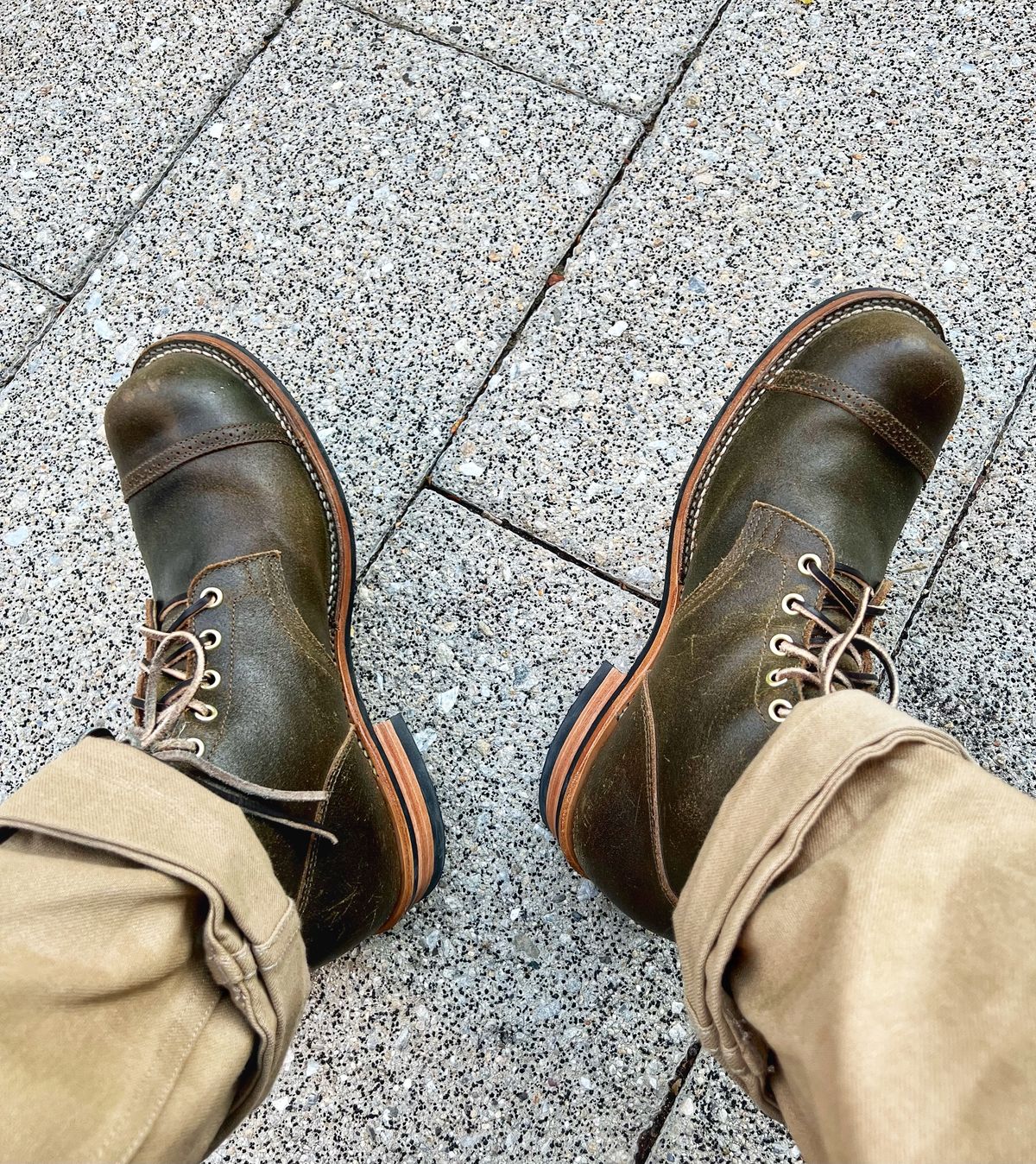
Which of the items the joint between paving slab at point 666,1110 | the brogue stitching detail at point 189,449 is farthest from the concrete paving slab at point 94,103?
the joint between paving slab at point 666,1110

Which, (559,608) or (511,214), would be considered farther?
(511,214)

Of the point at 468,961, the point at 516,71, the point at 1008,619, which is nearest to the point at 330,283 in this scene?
the point at 516,71

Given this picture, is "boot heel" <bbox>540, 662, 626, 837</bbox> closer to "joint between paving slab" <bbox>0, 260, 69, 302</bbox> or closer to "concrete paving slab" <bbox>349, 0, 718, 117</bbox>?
"concrete paving slab" <bbox>349, 0, 718, 117</bbox>

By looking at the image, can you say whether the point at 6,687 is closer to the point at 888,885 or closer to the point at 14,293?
the point at 14,293

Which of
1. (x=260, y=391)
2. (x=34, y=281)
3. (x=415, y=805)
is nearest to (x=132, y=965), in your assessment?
(x=415, y=805)

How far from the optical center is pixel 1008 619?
1.50 m

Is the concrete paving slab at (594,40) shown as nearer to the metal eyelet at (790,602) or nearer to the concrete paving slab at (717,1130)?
the metal eyelet at (790,602)

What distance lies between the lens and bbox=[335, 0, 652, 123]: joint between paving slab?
176 cm

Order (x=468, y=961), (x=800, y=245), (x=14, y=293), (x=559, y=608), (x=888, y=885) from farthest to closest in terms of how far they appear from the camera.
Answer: (x=14, y=293) → (x=800, y=245) → (x=559, y=608) → (x=468, y=961) → (x=888, y=885)

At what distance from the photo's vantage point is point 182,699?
1.25 meters

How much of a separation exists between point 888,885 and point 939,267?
50.8 inches

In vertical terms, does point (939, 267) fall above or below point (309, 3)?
above

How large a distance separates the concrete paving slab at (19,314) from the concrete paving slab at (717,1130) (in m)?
1.74

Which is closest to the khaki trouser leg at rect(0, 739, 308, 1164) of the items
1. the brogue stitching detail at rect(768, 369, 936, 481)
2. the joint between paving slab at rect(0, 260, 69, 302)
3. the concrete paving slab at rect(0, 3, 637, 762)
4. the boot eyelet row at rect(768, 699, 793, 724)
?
the boot eyelet row at rect(768, 699, 793, 724)
